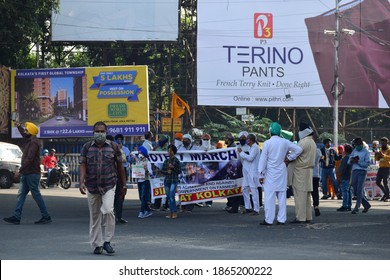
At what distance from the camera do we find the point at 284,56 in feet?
155

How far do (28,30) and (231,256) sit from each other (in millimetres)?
20756

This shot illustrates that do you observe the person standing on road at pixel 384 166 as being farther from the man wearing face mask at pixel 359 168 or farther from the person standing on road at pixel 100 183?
the person standing on road at pixel 100 183

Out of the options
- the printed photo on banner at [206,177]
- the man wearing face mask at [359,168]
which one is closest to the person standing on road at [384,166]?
the man wearing face mask at [359,168]

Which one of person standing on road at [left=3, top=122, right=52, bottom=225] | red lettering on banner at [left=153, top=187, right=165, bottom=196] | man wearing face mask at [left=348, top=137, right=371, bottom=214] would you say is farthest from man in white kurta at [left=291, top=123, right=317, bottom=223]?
person standing on road at [left=3, top=122, right=52, bottom=225]

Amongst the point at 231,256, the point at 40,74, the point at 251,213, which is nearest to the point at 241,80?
the point at 40,74

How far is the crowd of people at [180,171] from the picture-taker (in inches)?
478

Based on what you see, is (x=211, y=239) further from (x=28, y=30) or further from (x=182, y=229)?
(x=28, y=30)

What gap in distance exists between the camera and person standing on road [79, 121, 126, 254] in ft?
39.6

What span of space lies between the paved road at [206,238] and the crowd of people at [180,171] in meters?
0.35

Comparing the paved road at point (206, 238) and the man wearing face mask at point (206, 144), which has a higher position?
the man wearing face mask at point (206, 144)

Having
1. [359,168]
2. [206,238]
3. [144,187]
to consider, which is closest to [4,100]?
[144,187]

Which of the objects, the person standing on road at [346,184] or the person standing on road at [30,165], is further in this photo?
the person standing on road at [346,184]

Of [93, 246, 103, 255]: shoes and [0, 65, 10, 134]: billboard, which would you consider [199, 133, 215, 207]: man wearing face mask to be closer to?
[93, 246, 103, 255]: shoes

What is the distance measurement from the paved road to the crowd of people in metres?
0.35
